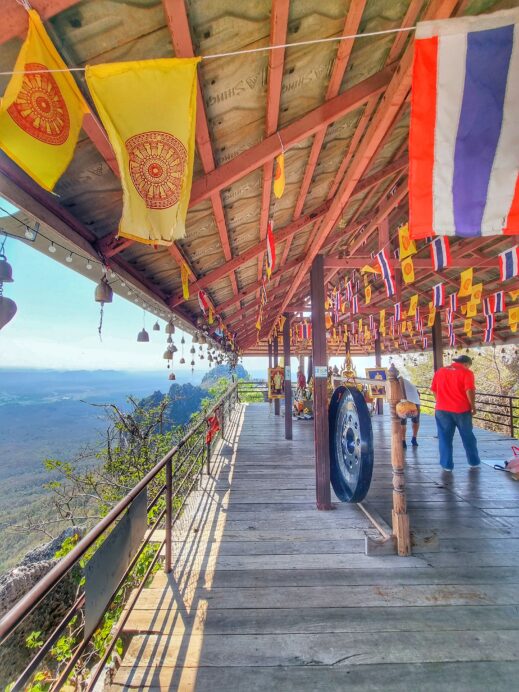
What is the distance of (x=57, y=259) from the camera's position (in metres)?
3.06

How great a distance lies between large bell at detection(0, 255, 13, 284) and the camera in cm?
228

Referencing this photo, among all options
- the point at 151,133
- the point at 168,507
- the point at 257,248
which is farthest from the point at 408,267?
the point at 168,507

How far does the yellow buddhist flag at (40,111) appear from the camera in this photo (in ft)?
4.43

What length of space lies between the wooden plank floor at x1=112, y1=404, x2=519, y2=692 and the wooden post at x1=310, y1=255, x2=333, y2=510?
34 cm

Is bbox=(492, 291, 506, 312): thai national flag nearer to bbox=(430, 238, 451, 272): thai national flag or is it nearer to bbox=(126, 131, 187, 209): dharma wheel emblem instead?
bbox=(430, 238, 451, 272): thai national flag

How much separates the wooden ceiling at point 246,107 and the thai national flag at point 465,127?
0.89ft

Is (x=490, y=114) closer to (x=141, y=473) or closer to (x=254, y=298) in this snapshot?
(x=254, y=298)

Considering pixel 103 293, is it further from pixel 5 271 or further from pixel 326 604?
pixel 326 604

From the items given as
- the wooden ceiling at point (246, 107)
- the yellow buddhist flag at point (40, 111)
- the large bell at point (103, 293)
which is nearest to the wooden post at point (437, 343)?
the wooden ceiling at point (246, 107)

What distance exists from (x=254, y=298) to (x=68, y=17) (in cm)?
754

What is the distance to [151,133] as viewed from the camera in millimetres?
1671

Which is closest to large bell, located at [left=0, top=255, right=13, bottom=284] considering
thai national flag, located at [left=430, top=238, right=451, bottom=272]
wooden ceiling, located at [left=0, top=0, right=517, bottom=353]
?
wooden ceiling, located at [left=0, top=0, right=517, bottom=353]

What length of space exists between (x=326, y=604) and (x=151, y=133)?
3.43 metres

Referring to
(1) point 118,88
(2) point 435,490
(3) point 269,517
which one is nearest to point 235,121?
(1) point 118,88
